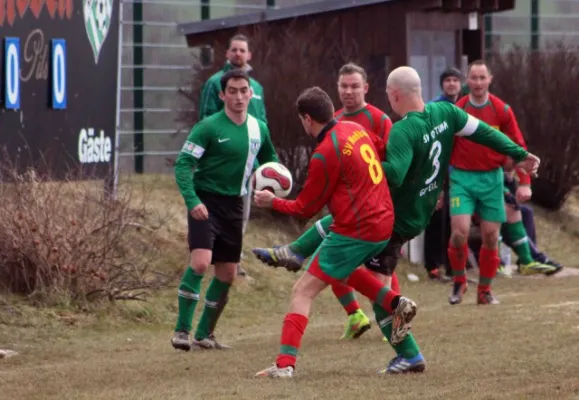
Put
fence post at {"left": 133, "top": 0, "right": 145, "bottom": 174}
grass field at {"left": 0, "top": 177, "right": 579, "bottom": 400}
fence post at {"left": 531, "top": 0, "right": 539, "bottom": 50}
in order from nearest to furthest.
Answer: grass field at {"left": 0, "top": 177, "right": 579, "bottom": 400}
fence post at {"left": 133, "top": 0, "right": 145, "bottom": 174}
fence post at {"left": 531, "top": 0, "right": 539, "bottom": 50}

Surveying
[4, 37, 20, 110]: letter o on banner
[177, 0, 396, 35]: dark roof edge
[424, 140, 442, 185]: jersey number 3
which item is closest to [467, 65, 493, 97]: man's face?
[424, 140, 442, 185]: jersey number 3

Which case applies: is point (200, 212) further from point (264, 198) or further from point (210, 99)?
point (210, 99)

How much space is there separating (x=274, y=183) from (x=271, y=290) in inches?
258

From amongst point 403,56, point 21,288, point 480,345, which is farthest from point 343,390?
point 403,56

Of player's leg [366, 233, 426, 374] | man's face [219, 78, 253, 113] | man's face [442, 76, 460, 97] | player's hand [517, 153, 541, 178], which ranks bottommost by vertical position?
player's leg [366, 233, 426, 374]

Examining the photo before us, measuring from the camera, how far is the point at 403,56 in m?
20.4

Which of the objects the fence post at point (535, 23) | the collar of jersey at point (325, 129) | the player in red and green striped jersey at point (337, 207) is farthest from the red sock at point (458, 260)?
the fence post at point (535, 23)

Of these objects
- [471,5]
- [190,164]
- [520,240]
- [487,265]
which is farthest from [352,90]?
[471,5]

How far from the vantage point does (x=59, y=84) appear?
15.9m

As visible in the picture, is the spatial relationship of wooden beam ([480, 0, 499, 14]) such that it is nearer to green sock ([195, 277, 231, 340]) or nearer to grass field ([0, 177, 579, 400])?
grass field ([0, 177, 579, 400])

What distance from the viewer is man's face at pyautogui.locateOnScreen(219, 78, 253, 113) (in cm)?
1120

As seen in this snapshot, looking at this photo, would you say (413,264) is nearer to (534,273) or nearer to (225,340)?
(534,273)

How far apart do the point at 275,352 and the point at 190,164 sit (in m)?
1.52

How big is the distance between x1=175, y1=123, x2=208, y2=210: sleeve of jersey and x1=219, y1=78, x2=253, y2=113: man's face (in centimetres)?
29
